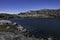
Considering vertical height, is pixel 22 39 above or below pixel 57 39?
above

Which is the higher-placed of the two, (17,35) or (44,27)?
(17,35)

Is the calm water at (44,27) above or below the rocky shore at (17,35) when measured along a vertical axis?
below

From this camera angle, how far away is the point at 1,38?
23891mm

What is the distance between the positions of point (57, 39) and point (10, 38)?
14.2 meters

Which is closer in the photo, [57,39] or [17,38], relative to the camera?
[17,38]

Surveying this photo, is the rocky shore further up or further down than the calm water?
further up

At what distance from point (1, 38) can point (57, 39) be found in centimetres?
1542

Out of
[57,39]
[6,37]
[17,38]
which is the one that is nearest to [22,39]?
[17,38]

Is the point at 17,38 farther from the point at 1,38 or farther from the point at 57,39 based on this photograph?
the point at 57,39

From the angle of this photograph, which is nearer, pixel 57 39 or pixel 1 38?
pixel 1 38

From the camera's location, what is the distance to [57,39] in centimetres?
3497

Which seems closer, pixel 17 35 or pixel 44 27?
pixel 17 35

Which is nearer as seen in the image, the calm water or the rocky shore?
the rocky shore

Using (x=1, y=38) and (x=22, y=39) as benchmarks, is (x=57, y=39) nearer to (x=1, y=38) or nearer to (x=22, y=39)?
(x=22, y=39)
